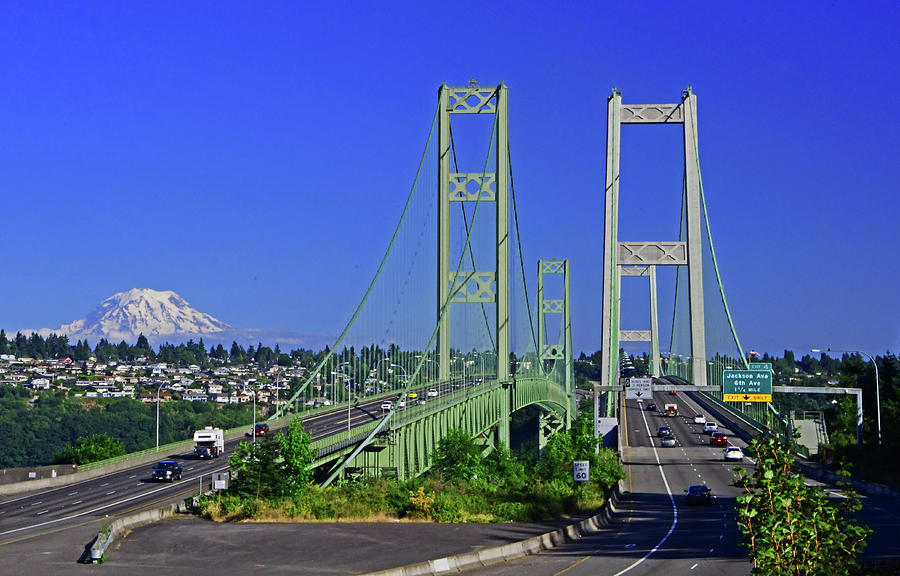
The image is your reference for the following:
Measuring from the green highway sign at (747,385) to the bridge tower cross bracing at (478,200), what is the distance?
13542 mm

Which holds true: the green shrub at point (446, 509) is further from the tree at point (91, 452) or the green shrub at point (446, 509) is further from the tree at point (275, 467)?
the tree at point (91, 452)

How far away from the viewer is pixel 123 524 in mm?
36219

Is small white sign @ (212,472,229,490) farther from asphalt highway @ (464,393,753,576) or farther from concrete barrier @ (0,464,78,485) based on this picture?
concrete barrier @ (0,464,78,485)

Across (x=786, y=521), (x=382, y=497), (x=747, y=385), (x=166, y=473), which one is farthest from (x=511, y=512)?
(x=747, y=385)

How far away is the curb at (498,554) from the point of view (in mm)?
27141

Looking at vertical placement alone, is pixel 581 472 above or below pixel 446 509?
above

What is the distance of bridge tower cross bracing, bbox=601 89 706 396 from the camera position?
63.3 metres

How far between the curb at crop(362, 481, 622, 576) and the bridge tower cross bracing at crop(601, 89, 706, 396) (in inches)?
1023

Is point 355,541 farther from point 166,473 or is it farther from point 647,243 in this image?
point 647,243

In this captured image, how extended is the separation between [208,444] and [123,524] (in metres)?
36.5

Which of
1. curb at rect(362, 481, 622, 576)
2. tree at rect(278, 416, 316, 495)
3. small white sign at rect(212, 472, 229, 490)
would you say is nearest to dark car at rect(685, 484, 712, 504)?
curb at rect(362, 481, 622, 576)

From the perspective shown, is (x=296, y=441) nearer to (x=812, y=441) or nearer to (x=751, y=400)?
(x=751, y=400)

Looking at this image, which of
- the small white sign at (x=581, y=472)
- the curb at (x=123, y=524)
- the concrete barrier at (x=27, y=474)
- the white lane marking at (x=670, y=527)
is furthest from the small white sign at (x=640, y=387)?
the curb at (x=123, y=524)

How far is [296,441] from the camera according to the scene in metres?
43.3
